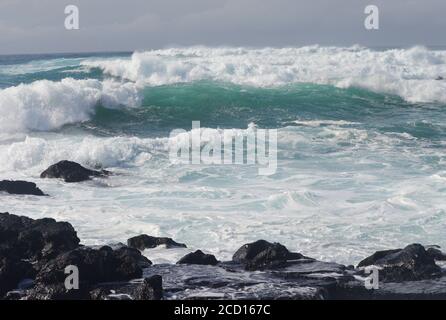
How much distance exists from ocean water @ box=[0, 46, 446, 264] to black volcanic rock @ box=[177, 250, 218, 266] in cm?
41

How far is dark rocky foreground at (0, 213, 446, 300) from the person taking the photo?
28.9ft

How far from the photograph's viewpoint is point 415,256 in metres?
9.64

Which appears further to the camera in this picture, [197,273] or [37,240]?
[37,240]

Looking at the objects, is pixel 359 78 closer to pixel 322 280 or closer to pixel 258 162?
pixel 258 162

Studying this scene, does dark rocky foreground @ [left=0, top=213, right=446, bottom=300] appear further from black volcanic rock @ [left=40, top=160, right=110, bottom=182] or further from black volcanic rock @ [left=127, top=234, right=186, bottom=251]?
black volcanic rock @ [left=40, top=160, right=110, bottom=182]

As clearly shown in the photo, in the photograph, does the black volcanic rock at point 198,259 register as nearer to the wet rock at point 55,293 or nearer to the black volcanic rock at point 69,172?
the wet rock at point 55,293

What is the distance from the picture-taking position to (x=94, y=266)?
30.0 feet

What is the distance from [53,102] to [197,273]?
728 inches

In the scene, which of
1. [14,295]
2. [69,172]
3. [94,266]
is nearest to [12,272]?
[14,295]

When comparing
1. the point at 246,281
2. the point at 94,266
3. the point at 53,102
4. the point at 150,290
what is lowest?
the point at 246,281

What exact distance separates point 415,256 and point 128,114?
20.3 metres

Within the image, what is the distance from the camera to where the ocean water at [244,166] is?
12234mm

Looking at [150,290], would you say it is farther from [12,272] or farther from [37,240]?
[37,240]
